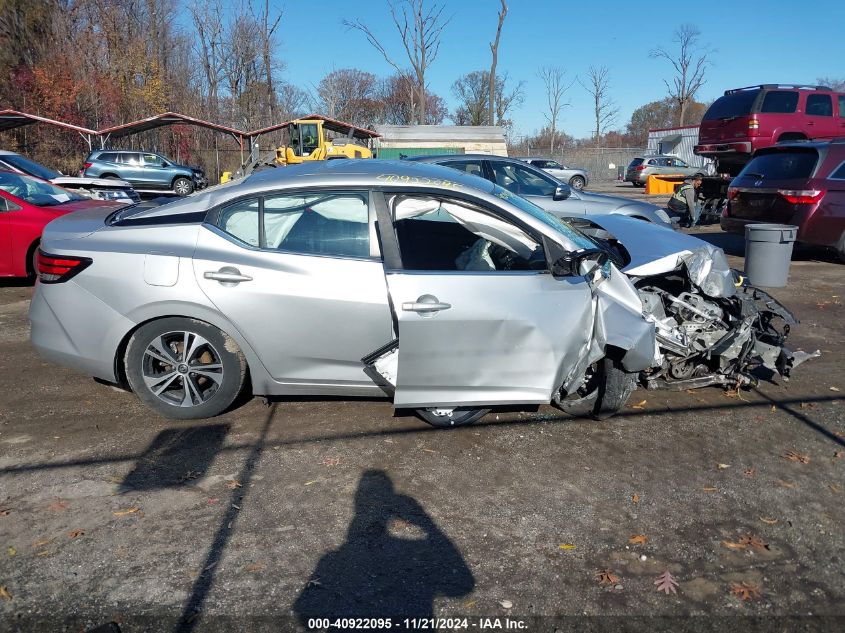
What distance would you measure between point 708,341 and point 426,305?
A: 2326 mm

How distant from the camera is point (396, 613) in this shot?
8.93 feet

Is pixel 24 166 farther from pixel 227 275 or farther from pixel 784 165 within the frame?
pixel 784 165

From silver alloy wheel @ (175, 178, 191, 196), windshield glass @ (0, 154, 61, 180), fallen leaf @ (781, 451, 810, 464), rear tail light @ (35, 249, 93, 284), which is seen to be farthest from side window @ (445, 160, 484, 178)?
silver alloy wheel @ (175, 178, 191, 196)

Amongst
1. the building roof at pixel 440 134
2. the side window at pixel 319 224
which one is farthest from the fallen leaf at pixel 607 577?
the building roof at pixel 440 134

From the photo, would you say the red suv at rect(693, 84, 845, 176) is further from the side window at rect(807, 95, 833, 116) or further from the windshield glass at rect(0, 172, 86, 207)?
the windshield glass at rect(0, 172, 86, 207)

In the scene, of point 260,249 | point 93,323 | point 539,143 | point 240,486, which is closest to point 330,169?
point 260,249

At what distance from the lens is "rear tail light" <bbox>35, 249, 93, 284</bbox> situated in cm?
428

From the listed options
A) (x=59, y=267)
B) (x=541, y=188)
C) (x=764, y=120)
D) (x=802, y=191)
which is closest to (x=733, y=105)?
(x=764, y=120)

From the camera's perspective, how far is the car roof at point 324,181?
4.25 m

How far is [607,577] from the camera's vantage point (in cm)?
297

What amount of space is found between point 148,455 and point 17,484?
686mm

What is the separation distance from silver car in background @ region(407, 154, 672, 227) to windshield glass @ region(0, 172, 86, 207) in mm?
5048

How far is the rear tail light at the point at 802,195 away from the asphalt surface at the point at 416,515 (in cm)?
561

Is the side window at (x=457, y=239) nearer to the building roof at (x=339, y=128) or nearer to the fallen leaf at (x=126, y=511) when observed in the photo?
the fallen leaf at (x=126, y=511)
